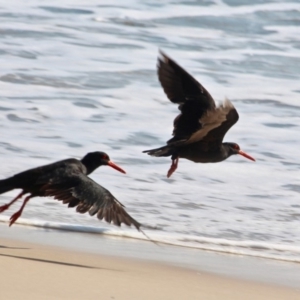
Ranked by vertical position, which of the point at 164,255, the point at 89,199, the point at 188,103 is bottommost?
the point at 164,255

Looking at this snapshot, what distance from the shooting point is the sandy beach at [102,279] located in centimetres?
458

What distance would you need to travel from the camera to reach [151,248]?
6.15 metres

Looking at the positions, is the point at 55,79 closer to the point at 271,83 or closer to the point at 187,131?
the point at 271,83

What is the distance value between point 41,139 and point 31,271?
14.5ft

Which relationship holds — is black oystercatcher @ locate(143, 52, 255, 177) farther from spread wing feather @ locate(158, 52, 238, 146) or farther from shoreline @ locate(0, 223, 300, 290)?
shoreline @ locate(0, 223, 300, 290)

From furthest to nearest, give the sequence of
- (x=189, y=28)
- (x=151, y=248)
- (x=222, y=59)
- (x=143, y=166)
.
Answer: (x=189, y=28), (x=222, y=59), (x=143, y=166), (x=151, y=248)

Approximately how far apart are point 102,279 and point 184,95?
116 inches

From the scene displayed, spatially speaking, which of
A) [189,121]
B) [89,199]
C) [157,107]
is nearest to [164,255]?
[89,199]

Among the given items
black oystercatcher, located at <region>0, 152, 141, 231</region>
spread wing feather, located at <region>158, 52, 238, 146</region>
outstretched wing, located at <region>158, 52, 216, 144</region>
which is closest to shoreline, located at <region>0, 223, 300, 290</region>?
black oystercatcher, located at <region>0, 152, 141, 231</region>

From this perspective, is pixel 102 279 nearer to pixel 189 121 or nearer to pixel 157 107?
pixel 189 121

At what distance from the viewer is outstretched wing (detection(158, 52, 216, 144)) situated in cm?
755

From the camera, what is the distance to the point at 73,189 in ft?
18.8

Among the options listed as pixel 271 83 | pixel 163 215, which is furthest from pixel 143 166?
pixel 271 83

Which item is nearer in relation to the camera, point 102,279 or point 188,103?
point 102,279
